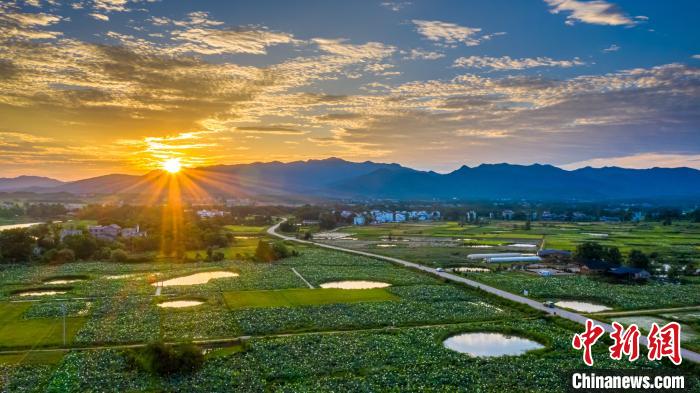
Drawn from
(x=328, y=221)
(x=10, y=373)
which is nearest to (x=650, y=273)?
(x=10, y=373)

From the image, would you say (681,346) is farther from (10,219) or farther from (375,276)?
(10,219)

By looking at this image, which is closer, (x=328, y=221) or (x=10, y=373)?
(x=10, y=373)

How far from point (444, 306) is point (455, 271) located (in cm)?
1876

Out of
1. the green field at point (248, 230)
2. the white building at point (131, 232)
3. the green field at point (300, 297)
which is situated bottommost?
the green field at point (300, 297)

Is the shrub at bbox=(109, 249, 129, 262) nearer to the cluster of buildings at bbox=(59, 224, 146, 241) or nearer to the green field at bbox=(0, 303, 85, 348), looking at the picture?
the cluster of buildings at bbox=(59, 224, 146, 241)

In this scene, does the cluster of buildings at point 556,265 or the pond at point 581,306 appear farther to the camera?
the cluster of buildings at point 556,265

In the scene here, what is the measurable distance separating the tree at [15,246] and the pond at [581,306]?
65260 millimetres

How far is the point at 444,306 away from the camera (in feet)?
136

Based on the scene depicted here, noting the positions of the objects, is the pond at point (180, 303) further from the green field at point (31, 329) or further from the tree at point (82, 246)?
the tree at point (82, 246)

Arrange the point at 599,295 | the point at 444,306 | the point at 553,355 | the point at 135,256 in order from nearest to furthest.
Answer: the point at 553,355
the point at 444,306
the point at 599,295
the point at 135,256

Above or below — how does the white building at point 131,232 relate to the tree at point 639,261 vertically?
above

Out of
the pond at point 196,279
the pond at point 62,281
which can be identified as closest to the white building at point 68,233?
the pond at point 62,281

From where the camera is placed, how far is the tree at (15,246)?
2643 inches

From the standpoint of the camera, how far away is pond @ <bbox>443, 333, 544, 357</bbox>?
30.8 meters
